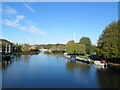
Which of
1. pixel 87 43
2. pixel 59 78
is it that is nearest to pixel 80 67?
pixel 59 78

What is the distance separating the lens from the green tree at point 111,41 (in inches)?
652

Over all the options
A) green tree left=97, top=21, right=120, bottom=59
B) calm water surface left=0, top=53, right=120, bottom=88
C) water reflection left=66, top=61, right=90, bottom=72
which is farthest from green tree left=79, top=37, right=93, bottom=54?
calm water surface left=0, top=53, right=120, bottom=88

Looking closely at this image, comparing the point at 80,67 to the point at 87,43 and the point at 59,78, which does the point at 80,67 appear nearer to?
the point at 59,78

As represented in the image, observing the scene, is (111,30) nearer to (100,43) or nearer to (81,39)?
(100,43)

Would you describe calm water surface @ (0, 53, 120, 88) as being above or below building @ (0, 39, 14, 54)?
below

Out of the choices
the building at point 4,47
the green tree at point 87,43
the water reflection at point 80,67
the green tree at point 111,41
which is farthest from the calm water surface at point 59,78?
the green tree at point 87,43

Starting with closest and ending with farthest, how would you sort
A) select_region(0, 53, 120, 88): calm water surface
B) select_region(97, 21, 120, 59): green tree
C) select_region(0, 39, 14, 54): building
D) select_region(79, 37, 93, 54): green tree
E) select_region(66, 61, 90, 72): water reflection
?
1. select_region(0, 53, 120, 88): calm water surface
2. select_region(97, 21, 120, 59): green tree
3. select_region(66, 61, 90, 72): water reflection
4. select_region(0, 39, 14, 54): building
5. select_region(79, 37, 93, 54): green tree

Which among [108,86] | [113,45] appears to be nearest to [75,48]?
[113,45]

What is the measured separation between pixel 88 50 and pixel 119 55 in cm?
2887

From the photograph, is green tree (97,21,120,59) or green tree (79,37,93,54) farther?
green tree (79,37,93,54)

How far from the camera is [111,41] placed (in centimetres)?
1747

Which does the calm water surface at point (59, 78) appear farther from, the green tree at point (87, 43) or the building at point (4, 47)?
the green tree at point (87, 43)

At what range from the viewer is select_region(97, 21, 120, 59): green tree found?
1655cm

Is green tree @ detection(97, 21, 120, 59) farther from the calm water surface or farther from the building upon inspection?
the building
